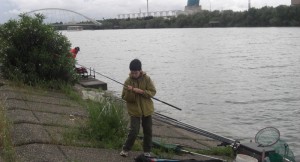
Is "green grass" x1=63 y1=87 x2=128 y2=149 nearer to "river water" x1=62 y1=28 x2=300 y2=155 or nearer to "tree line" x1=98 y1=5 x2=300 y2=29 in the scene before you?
"river water" x1=62 y1=28 x2=300 y2=155

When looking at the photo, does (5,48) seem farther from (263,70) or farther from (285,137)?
(263,70)

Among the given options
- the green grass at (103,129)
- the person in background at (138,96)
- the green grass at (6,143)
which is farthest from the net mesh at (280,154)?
the green grass at (6,143)

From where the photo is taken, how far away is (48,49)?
1326cm

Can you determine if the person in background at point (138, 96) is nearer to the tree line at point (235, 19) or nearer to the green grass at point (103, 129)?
the green grass at point (103, 129)

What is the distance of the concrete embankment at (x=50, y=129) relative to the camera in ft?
20.9

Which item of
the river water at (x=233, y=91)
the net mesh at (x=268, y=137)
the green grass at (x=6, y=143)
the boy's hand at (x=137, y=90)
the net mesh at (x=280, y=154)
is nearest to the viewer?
the green grass at (x=6, y=143)

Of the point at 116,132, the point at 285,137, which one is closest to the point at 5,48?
the point at 116,132

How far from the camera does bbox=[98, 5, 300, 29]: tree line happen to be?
79.6m

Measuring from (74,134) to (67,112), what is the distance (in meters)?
2.37

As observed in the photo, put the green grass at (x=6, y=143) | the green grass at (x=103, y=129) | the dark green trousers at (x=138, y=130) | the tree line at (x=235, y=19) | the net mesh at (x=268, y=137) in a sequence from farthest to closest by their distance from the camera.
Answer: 1. the tree line at (x=235, y=19)
2. the green grass at (x=103, y=129)
3. the dark green trousers at (x=138, y=130)
4. the net mesh at (x=268, y=137)
5. the green grass at (x=6, y=143)

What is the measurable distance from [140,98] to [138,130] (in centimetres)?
56

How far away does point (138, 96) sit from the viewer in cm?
646

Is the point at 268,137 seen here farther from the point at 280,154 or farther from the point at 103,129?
the point at 103,129

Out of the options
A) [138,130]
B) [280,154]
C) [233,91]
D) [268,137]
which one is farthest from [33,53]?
[233,91]
